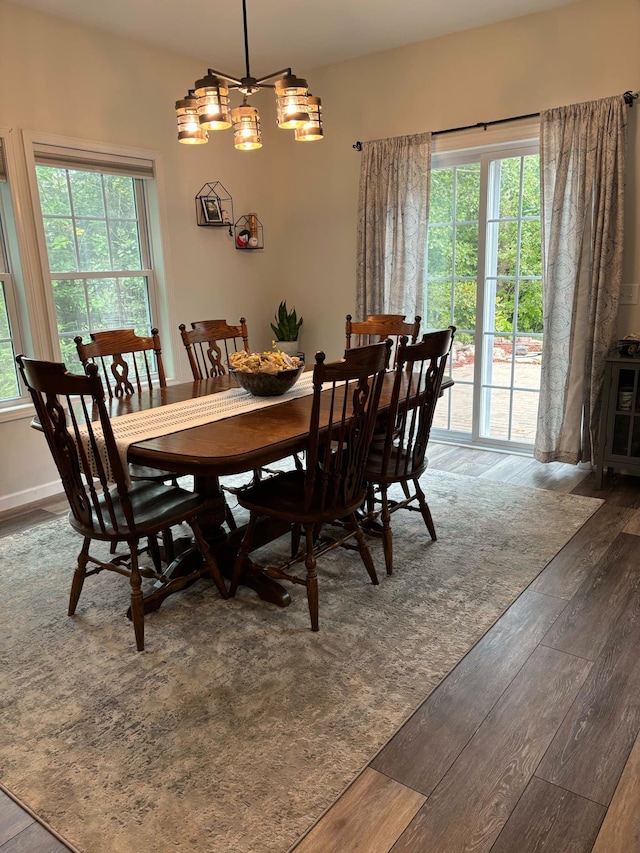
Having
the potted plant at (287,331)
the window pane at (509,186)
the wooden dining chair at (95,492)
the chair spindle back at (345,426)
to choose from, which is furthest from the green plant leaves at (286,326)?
the wooden dining chair at (95,492)

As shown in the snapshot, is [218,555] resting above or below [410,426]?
below

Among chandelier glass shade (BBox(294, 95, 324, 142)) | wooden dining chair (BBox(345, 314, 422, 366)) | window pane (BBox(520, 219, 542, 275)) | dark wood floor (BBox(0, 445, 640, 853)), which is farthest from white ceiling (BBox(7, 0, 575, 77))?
dark wood floor (BBox(0, 445, 640, 853))

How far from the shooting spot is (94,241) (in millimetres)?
4129

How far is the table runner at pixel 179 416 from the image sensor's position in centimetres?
224

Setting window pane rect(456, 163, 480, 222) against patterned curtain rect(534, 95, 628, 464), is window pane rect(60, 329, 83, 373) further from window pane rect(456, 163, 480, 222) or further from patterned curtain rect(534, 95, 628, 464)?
patterned curtain rect(534, 95, 628, 464)

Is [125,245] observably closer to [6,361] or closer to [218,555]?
[6,361]

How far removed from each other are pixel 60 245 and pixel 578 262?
3241 mm

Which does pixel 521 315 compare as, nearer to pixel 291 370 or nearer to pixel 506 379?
pixel 506 379

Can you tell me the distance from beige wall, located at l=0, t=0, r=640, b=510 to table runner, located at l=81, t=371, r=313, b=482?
1.60 metres

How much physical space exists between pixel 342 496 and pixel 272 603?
21.5 inches

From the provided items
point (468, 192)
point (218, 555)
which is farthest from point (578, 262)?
point (218, 555)

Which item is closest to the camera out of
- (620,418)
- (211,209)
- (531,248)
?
(620,418)

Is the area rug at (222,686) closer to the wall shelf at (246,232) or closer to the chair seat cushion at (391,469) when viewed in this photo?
the chair seat cushion at (391,469)

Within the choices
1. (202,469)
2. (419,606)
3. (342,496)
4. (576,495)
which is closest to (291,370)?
(342,496)
